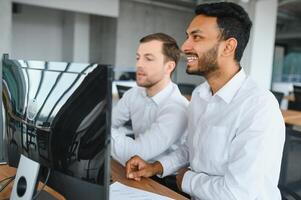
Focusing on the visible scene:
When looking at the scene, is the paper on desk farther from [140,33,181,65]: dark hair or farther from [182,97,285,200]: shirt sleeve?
[140,33,181,65]: dark hair

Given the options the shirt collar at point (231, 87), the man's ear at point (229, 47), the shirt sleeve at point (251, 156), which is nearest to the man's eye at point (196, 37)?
the man's ear at point (229, 47)

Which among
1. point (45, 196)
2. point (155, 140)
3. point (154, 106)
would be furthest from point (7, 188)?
point (154, 106)

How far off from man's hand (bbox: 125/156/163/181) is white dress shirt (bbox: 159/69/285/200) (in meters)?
0.16

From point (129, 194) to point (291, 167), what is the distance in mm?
757

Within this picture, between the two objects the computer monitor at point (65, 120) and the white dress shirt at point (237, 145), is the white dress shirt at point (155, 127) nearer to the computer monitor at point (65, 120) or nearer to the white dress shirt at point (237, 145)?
the white dress shirt at point (237, 145)

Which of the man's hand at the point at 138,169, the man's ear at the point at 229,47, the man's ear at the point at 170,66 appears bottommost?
the man's hand at the point at 138,169

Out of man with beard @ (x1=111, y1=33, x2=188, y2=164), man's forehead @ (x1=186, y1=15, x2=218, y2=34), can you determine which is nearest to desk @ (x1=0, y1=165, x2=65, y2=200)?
man with beard @ (x1=111, y1=33, x2=188, y2=164)

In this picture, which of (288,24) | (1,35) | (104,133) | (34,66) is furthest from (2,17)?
(288,24)

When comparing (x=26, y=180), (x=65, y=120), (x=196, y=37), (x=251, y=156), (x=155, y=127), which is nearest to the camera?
(x=65, y=120)

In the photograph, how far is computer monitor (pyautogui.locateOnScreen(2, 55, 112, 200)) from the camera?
68 cm

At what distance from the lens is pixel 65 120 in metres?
0.76

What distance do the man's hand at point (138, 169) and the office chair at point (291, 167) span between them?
0.57m

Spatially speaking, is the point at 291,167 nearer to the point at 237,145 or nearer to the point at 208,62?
the point at 237,145

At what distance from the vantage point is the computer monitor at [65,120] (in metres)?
0.68
